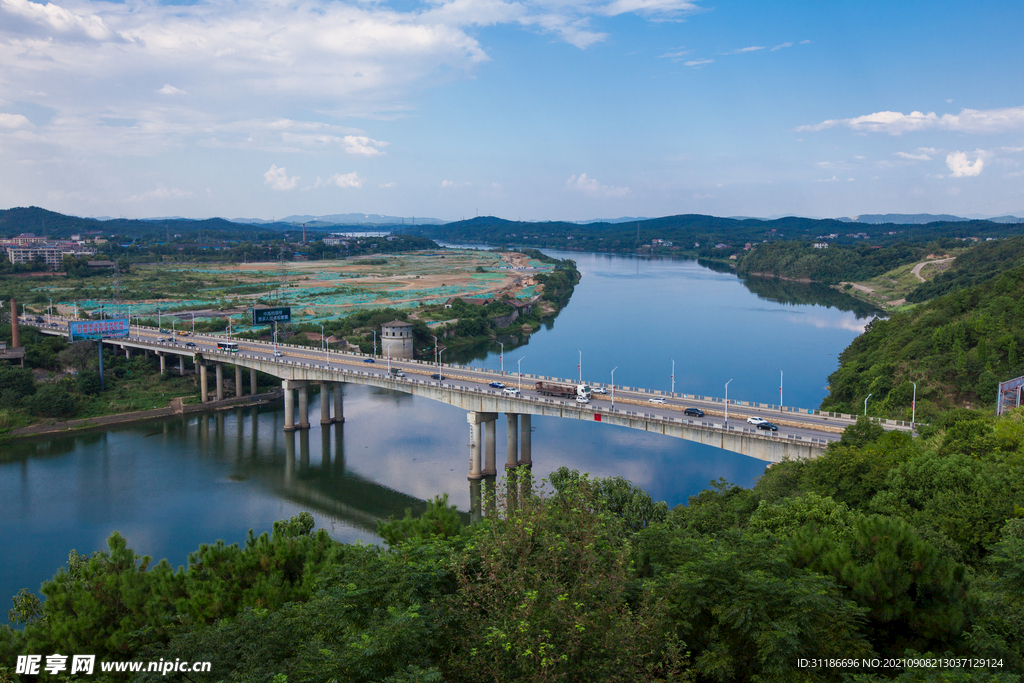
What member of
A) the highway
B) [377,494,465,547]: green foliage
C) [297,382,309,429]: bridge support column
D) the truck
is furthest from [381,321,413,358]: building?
[377,494,465,547]: green foliage

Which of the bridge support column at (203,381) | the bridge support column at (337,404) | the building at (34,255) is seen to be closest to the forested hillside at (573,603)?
the bridge support column at (337,404)

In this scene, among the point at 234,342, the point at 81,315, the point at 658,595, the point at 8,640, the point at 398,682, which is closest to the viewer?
the point at 398,682

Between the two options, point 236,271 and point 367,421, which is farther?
point 236,271

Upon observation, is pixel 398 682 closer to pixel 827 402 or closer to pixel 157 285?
pixel 827 402

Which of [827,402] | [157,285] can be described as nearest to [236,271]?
[157,285]

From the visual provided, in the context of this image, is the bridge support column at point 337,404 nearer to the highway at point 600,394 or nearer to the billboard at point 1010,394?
the highway at point 600,394

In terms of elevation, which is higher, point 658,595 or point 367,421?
point 658,595
